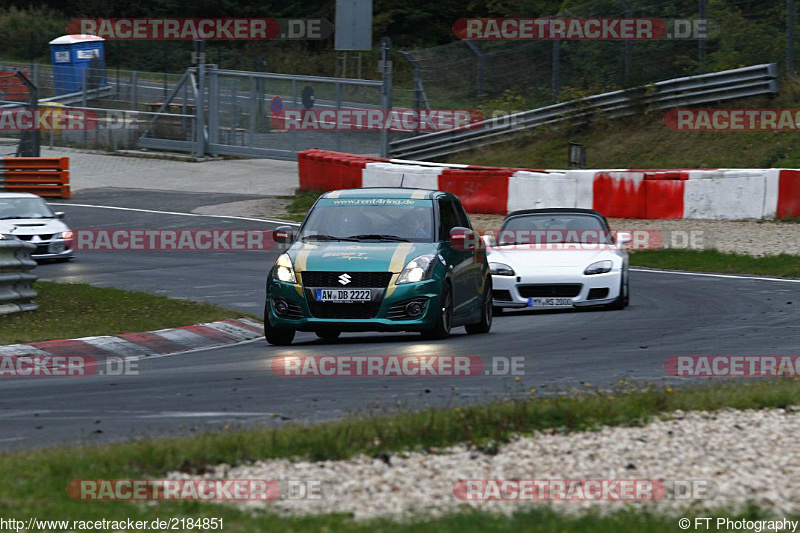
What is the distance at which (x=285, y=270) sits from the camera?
41.8 ft

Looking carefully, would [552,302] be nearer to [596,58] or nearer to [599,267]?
[599,267]

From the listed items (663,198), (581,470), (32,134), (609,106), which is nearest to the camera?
(581,470)

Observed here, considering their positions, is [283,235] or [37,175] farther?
[37,175]

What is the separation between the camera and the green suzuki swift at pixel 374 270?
12430 mm

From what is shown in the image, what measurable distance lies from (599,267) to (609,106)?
745 inches

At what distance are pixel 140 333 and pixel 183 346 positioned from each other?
19.9 inches

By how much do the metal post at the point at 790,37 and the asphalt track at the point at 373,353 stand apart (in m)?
12.2

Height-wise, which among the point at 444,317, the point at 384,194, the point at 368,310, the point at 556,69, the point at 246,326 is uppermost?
the point at 556,69

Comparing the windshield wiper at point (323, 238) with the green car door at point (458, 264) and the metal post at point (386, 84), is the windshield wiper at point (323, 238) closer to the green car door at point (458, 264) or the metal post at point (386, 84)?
the green car door at point (458, 264)

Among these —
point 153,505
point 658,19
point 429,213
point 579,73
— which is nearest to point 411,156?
point 579,73

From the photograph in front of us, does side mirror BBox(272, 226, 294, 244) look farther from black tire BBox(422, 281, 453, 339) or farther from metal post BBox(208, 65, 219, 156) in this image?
metal post BBox(208, 65, 219, 156)

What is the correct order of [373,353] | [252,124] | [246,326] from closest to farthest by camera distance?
[373,353]
[246,326]
[252,124]

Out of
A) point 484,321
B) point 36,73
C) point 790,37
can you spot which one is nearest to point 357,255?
point 484,321

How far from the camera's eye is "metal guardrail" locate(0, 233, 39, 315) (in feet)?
47.9
